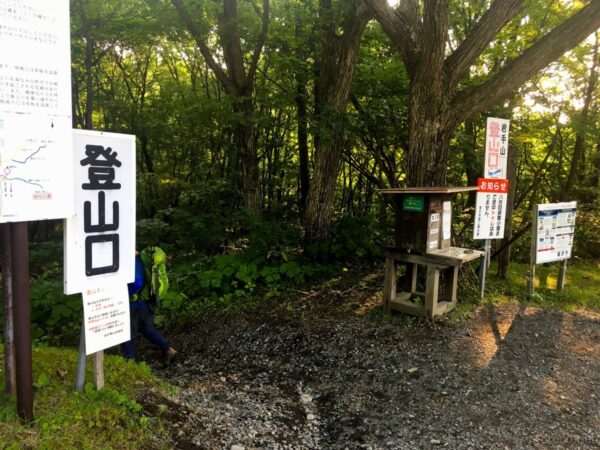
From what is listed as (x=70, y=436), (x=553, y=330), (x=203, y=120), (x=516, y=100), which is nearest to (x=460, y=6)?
(x=516, y=100)

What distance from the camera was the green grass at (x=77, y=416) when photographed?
95.3 inches

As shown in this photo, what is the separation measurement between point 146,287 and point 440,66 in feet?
15.3

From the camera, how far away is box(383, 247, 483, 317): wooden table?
521 cm

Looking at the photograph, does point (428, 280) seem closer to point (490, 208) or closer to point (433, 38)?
point (490, 208)

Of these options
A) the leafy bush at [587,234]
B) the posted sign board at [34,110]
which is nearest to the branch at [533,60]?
the posted sign board at [34,110]

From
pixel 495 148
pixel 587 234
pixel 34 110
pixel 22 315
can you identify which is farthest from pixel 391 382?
pixel 587 234

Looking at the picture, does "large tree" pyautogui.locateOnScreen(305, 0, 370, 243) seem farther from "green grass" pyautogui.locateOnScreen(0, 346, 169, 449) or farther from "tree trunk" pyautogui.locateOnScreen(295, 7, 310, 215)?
"green grass" pyautogui.locateOnScreen(0, 346, 169, 449)

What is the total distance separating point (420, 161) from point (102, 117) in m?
10.7

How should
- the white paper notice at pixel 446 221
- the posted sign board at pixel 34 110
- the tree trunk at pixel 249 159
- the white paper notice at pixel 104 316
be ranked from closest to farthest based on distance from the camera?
the posted sign board at pixel 34 110
the white paper notice at pixel 104 316
the white paper notice at pixel 446 221
the tree trunk at pixel 249 159

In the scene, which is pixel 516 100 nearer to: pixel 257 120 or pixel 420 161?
pixel 420 161

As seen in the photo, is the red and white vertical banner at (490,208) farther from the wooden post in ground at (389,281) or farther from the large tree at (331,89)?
the large tree at (331,89)

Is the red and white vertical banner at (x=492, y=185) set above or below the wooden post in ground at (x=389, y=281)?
above

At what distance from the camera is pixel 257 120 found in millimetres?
7332

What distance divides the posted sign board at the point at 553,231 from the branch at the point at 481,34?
7.90 feet
